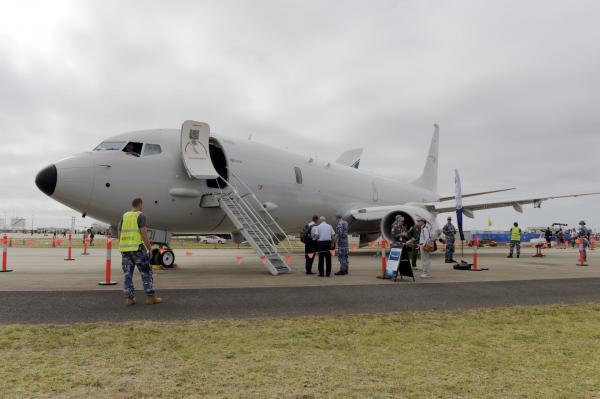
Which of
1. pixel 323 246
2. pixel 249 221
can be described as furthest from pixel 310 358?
pixel 249 221

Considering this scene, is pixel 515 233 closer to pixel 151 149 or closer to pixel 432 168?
pixel 432 168

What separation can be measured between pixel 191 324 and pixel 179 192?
689 centimetres

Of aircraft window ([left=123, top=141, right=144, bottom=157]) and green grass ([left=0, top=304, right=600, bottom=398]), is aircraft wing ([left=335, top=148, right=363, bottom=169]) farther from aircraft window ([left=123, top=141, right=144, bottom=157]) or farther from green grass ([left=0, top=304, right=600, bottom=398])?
green grass ([left=0, top=304, right=600, bottom=398])

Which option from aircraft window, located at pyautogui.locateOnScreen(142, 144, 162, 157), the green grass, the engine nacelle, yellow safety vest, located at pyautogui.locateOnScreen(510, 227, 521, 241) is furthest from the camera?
yellow safety vest, located at pyautogui.locateOnScreen(510, 227, 521, 241)

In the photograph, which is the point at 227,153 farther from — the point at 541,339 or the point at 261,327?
the point at 541,339

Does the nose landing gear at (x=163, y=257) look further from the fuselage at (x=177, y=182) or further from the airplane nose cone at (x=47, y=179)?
the airplane nose cone at (x=47, y=179)

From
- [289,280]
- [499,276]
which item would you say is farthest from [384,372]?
[499,276]

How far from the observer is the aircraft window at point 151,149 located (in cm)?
1217

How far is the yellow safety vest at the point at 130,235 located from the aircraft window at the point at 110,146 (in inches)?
192

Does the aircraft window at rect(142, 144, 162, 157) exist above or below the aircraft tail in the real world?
below

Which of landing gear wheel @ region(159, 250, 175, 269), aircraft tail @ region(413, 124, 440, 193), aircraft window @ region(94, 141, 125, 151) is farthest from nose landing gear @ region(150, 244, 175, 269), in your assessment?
aircraft tail @ region(413, 124, 440, 193)

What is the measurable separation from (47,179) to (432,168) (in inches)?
1005

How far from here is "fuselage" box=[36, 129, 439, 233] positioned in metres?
11.0

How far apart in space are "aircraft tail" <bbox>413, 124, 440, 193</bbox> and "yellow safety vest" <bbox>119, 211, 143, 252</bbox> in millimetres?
24820
